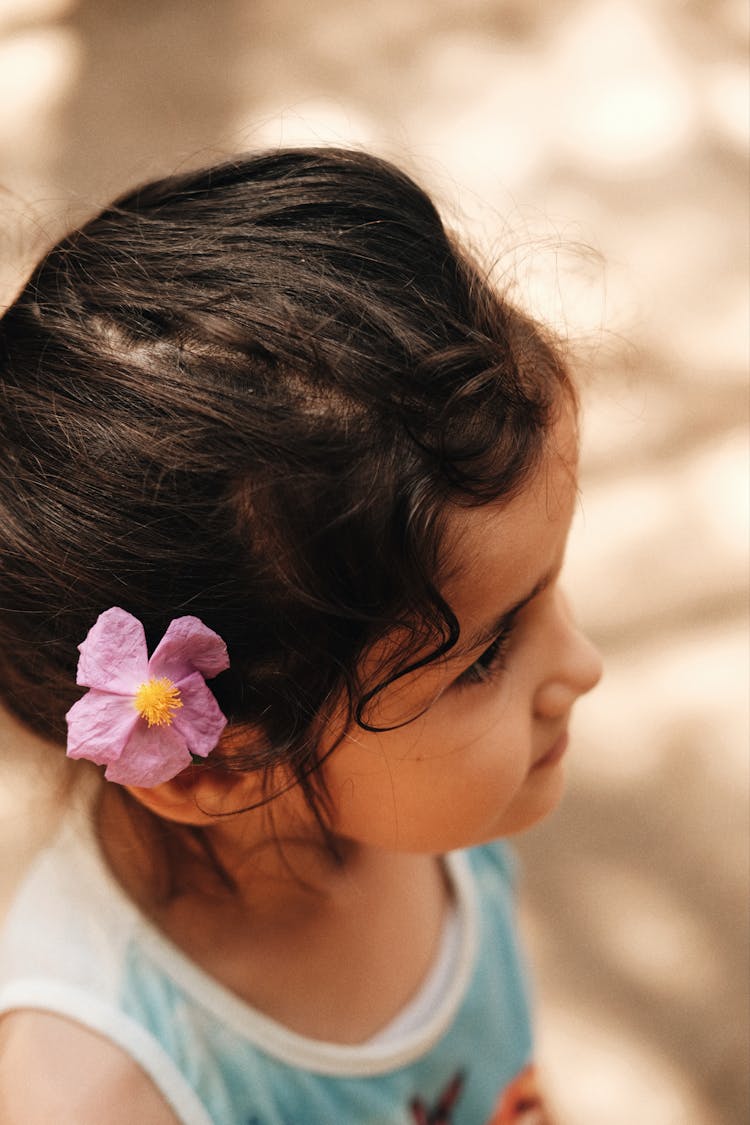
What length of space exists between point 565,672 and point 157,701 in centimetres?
27

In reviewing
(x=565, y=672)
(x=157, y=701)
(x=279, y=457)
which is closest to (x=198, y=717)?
(x=157, y=701)

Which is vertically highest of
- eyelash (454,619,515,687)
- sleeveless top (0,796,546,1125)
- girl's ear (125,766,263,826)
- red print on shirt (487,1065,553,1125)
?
eyelash (454,619,515,687)

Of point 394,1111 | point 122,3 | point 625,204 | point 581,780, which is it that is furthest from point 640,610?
point 122,3

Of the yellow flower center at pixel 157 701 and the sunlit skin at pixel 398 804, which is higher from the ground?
the yellow flower center at pixel 157 701

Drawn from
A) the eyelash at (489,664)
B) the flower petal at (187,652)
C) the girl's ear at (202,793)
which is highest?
the flower petal at (187,652)

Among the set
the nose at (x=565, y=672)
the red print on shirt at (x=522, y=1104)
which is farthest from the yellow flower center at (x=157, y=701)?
the red print on shirt at (x=522, y=1104)

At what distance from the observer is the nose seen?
765mm

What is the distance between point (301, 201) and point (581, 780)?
809 millimetres

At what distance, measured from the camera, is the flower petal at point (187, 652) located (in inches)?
24.3

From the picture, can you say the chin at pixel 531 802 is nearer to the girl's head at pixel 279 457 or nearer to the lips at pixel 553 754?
the lips at pixel 553 754

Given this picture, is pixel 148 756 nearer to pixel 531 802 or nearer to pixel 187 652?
pixel 187 652

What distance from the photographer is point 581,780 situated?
136cm

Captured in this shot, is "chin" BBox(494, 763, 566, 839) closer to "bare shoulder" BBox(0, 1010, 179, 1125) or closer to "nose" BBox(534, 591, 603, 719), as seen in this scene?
"nose" BBox(534, 591, 603, 719)

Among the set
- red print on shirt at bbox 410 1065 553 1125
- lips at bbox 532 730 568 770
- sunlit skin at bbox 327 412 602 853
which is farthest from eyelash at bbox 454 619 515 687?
red print on shirt at bbox 410 1065 553 1125
